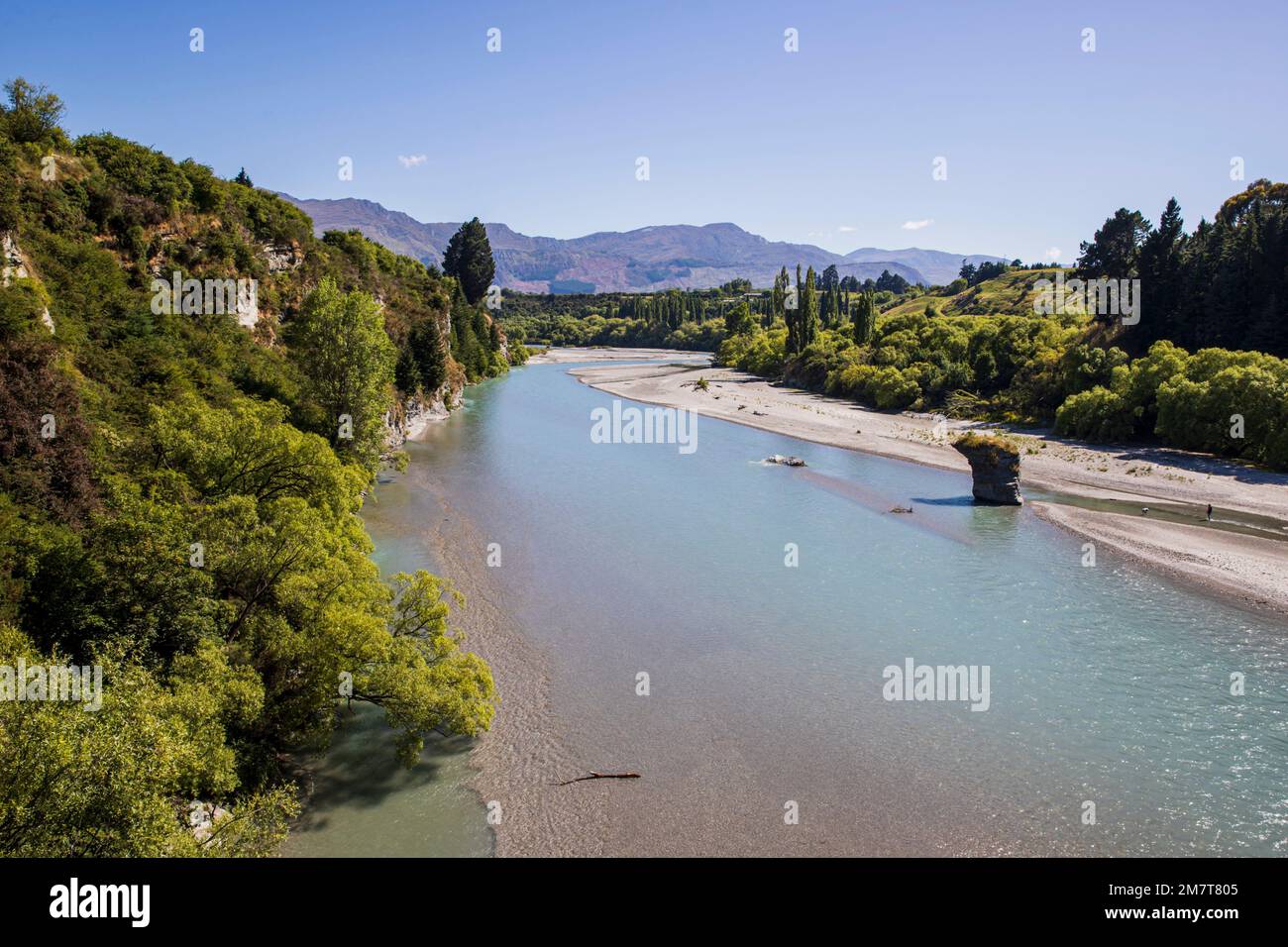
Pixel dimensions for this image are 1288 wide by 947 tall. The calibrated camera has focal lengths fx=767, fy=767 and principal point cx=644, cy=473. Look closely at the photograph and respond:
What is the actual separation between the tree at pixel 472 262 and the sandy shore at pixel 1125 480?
3938 cm

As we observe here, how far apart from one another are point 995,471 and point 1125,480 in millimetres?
11704

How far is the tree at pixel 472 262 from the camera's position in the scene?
4680 inches

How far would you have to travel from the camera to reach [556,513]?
4147 centimetres

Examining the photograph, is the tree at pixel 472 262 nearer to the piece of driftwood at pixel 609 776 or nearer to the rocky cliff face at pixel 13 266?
the rocky cliff face at pixel 13 266

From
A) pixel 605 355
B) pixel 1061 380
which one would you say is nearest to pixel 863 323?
pixel 1061 380

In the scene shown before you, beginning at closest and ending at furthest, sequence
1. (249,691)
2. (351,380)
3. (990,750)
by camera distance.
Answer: (249,691), (990,750), (351,380)

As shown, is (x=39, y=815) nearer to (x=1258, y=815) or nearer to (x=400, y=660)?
(x=400, y=660)

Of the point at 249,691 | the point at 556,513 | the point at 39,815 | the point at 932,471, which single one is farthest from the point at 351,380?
the point at 932,471

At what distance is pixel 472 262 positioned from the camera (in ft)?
392

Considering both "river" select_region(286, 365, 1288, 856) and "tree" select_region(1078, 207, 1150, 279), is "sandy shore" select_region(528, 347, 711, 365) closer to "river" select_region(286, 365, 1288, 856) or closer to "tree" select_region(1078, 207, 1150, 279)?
"tree" select_region(1078, 207, 1150, 279)

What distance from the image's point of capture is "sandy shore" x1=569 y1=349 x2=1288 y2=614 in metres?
33.2

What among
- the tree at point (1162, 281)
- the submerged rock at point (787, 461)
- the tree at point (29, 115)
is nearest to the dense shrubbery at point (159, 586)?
the tree at point (29, 115)
